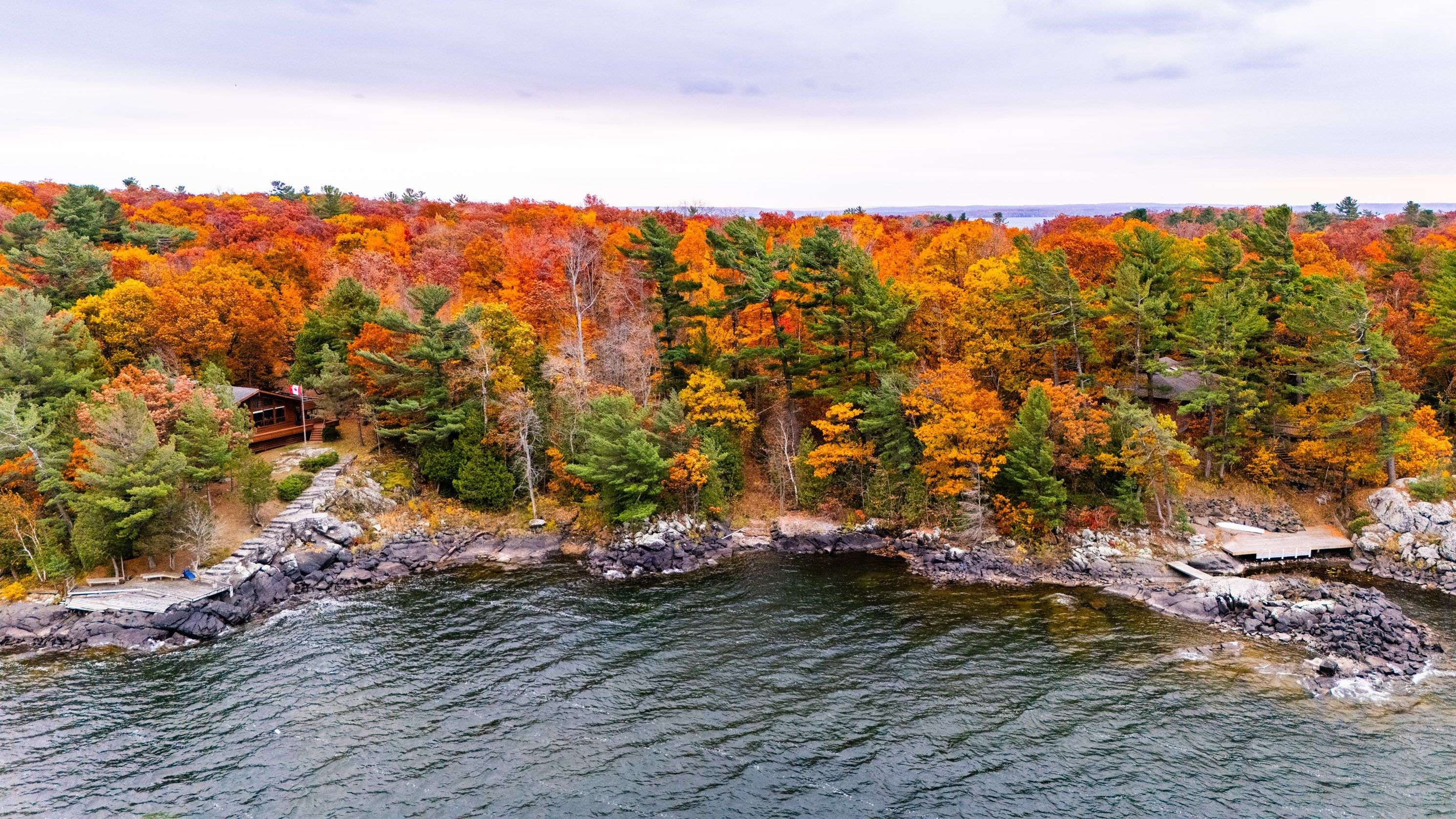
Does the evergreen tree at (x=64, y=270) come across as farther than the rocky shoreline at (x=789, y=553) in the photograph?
Yes

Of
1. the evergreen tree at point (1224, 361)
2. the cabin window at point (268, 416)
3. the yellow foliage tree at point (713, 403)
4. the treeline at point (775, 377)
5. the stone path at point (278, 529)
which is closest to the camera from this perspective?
the stone path at point (278, 529)

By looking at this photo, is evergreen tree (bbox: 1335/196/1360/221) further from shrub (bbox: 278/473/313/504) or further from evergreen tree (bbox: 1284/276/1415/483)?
shrub (bbox: 278/473/313/504)

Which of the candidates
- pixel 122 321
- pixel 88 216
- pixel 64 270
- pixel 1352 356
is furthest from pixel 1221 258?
pixel 88 216

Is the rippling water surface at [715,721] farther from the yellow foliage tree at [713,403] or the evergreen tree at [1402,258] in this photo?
the evergreen tree at [1402,258]

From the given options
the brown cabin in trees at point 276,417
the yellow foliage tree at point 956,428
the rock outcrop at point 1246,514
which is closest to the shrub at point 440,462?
the brown cabin in trees at point 276,417

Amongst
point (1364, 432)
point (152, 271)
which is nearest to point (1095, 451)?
point (1364, 432)

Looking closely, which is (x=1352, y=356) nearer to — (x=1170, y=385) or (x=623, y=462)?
(x=1170, y=385)
